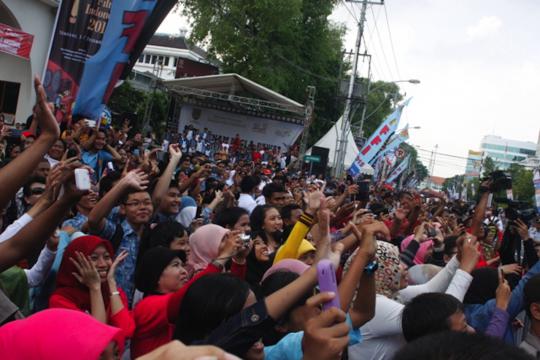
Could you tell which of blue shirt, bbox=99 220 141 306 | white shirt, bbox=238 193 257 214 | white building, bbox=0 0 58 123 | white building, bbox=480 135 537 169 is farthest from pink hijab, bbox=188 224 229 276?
white building, bbox=480 135 537 169

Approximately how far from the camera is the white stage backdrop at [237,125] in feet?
78.1

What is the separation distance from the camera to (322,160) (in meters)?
23.2

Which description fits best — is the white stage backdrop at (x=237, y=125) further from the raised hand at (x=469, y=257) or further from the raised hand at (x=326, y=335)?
the raised hand at (x=326, y=335)

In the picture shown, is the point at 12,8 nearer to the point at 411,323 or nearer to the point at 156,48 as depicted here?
the point at 411,323

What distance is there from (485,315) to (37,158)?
8.79 ft

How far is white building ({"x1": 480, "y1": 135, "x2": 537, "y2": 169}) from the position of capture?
135250 mm

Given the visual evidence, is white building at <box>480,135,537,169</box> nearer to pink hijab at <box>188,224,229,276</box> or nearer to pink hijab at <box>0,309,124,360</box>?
pink hijab at <box>188,224,229,276</box>

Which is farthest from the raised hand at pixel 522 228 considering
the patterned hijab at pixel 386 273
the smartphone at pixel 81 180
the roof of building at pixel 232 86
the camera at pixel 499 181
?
the roof of building at pixel 232 86

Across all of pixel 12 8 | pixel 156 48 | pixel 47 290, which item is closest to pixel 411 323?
pixel 47 290

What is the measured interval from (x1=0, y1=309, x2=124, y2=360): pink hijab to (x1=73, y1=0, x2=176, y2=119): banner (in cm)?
539

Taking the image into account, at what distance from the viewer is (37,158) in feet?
8.05

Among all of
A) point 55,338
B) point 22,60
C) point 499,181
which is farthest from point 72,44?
point 22,60

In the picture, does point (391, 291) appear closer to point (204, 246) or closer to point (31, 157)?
point (204, 246)

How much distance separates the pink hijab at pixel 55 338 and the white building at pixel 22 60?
1576 cm
